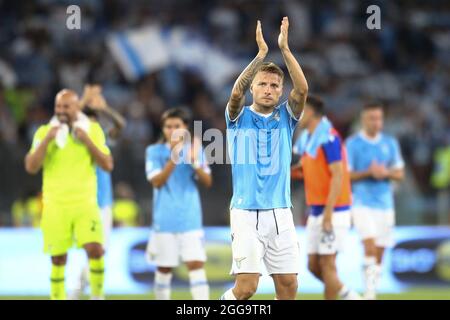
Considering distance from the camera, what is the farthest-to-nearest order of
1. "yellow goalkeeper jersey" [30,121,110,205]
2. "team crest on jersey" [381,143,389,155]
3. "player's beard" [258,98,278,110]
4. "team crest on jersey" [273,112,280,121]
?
"team crest on jersey" [381,143,389,155]
"yellow goalkeeper jersey" [30,121,110,205]
"team crest on jersey" [273,112,280,121]
"player's beard" [258,98,278,110]

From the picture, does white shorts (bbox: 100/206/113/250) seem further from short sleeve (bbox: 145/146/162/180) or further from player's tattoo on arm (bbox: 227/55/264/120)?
player's tattoo on arm (bbox: 227/55/264/120)

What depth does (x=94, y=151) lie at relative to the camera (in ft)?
36.4

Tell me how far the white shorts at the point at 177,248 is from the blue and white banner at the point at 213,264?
3.61 m

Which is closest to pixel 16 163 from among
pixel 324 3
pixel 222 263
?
pixel 222 263

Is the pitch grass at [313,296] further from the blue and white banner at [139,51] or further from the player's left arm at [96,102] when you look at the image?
the blue and white banner at [139,51]

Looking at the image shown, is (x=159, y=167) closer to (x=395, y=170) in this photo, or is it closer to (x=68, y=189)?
(x=68, y=189)

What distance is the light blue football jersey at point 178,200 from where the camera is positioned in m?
11.9

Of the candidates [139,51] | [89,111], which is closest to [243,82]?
[89,111]

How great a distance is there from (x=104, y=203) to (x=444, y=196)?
8.47 meters

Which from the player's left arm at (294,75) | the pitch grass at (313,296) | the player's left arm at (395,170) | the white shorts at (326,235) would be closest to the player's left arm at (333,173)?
the white shorts at (326,235)

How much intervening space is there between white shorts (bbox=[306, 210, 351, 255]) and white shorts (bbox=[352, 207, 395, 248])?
1.87 meters

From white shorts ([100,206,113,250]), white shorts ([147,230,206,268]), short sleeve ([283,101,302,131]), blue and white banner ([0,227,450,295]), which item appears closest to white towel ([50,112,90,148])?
white shorts ([147,230,206,268])

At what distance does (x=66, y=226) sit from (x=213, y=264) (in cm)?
514

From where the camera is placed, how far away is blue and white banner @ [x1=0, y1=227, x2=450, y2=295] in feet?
51.1
